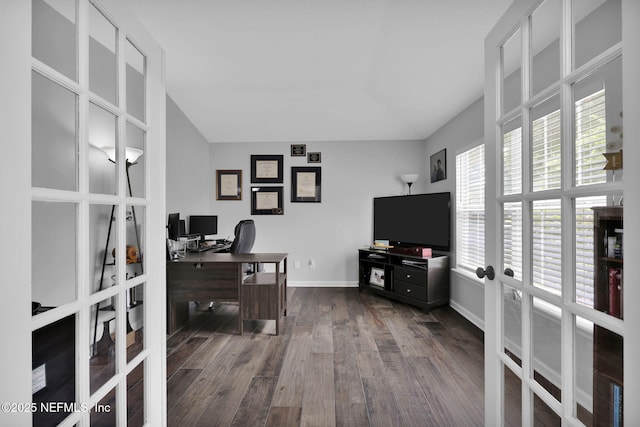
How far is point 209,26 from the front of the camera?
222 cm

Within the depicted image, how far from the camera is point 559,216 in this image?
0.89 metres

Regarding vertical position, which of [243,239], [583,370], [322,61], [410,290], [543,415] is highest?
[322,61]

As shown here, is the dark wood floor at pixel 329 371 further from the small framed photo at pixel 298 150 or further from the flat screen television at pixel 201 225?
the small framed photo at pixel 298 150

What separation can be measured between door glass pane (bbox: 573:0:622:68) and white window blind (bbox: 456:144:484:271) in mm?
2321

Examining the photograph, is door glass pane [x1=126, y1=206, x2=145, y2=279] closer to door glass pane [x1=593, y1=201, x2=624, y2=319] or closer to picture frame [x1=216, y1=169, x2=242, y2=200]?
door glass pane [x1=593, y1=201, x2=624, y2=319]

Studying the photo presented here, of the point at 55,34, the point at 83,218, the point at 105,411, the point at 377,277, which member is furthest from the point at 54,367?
the point at 377,277

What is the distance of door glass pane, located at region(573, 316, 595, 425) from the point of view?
2.63 feet

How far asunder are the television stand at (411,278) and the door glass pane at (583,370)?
257cm

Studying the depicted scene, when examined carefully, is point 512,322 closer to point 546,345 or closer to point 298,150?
point 546,345

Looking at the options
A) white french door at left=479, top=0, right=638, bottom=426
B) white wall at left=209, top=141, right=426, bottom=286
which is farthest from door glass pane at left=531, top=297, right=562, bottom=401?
white wall at left=209, top=141, right=426, bottom=286

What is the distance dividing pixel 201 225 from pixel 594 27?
400 centimetres

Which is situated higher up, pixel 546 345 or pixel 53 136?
pixel 53 136

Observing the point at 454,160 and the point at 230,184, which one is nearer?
the point at 454,160

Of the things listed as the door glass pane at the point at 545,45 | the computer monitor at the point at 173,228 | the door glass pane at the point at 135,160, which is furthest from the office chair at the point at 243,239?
the door glass pane at the point at 545,45
